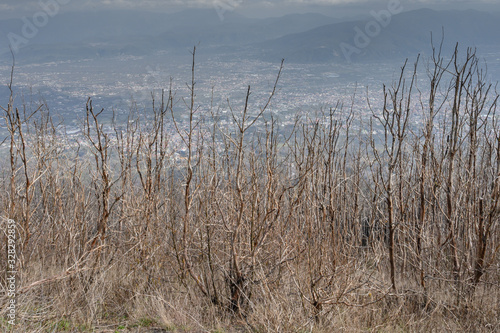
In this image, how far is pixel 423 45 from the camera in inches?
6496

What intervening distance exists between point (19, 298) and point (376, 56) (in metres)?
172

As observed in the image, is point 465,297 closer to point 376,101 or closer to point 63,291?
point 63,291

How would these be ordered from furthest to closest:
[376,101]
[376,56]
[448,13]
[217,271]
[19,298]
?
[448,13], [376,56], [376,101], [217,271], [19,298]

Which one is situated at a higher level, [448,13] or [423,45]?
[448,13]

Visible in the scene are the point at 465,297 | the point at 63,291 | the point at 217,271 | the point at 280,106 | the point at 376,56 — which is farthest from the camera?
the point at 376,56

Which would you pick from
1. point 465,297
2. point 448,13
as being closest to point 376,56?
point 448,13

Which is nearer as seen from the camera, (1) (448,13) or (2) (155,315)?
(2) (155,315)

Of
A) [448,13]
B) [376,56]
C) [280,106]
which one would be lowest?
[280,106]
